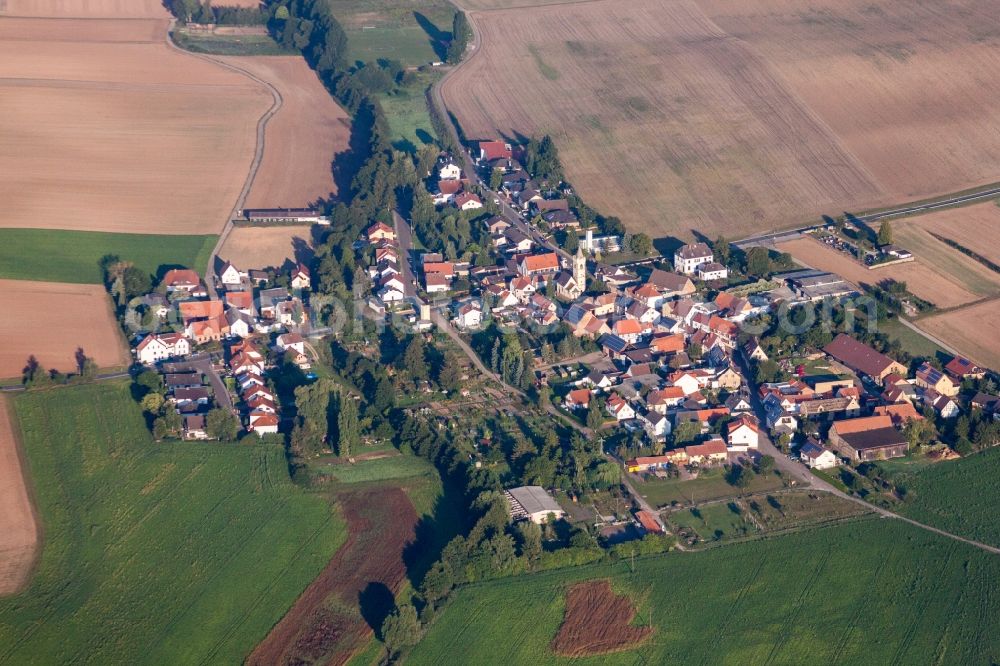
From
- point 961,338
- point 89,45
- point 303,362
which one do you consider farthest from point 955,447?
point 89,45

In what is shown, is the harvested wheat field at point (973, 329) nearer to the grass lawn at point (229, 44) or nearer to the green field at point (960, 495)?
the green field at point (960, 495)

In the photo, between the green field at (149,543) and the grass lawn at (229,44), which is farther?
the grass lawn at (229,44)

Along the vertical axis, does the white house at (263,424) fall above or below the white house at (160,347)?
above

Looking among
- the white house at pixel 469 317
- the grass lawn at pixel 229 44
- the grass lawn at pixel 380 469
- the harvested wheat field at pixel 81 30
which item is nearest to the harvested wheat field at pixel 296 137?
the grass lawn at pixel 229 44

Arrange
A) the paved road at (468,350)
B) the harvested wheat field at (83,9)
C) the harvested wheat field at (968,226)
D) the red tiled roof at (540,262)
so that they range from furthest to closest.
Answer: the harvested wheat field at (83,9) < the harvested wheat field at (968,226) < the red tiled roof at (540,262) < the paved road at (468,350)

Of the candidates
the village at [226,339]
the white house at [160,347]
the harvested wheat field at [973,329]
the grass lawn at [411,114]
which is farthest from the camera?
the grass lawn at [411,114]

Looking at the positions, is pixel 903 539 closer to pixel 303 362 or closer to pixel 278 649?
pixel 278 649
